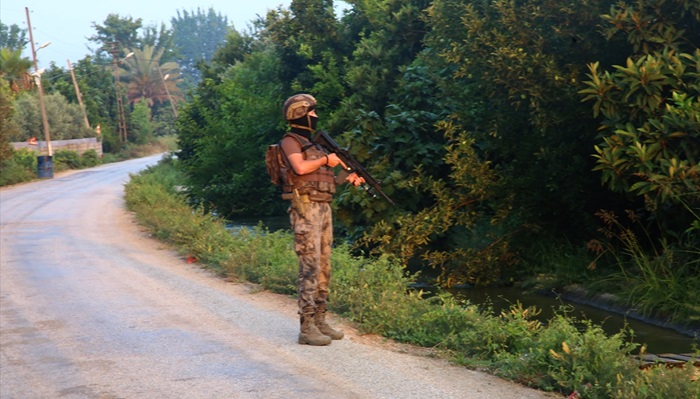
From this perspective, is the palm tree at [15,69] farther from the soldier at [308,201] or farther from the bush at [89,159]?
the soldier at [308,201]

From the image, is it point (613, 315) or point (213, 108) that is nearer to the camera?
point (613, 315)

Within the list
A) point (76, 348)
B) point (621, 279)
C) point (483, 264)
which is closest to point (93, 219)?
point (483, 264)

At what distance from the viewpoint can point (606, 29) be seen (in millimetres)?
12508

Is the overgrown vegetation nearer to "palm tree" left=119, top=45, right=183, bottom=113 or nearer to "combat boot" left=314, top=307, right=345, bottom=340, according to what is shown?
"combat boot" left=314, top=307, right=345, bottom=340

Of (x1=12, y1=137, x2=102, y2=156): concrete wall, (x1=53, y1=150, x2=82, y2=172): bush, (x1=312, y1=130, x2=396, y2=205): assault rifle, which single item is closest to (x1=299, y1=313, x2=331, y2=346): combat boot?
(x1=312, y1=130, x2=396, y2=205): assault rifle

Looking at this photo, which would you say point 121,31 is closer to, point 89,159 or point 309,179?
point 89,159


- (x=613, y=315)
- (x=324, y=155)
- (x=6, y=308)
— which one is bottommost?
(x=613, y=315)

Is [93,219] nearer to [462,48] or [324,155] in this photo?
[462,48]

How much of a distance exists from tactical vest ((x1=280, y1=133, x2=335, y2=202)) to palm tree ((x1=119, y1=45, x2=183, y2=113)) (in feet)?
290

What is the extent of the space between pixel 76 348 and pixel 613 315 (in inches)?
323

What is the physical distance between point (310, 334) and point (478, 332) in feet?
4.79

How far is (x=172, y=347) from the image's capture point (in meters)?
7.98

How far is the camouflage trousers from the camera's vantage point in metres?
7.71

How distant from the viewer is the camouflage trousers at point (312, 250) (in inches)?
303
